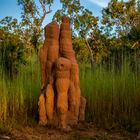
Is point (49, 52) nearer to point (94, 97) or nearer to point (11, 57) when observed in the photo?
point (94, 97)

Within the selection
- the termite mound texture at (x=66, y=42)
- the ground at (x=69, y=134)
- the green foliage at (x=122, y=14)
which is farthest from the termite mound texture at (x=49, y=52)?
the green foliage at (x=122, y=14)

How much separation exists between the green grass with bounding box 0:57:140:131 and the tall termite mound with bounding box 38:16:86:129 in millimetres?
485

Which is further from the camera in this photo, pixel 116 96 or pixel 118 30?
pixel 118 30

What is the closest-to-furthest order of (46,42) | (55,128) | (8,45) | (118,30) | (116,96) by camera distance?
(55,128) < (46,42) < (116,96) < (8,45) < (118,30)

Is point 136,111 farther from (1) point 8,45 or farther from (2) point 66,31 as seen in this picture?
(1) point 8,45

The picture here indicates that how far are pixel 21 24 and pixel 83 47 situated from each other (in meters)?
4.18

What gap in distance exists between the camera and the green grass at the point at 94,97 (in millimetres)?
8453

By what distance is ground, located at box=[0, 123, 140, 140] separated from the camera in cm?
737

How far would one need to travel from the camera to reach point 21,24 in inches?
1062

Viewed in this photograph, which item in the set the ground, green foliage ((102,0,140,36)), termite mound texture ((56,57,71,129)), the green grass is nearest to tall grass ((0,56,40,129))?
the green grass

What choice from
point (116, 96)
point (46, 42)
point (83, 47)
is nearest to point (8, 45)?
point (46, 42)

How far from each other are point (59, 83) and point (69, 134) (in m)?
0.99

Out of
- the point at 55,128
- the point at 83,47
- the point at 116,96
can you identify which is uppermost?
the point at 83,47

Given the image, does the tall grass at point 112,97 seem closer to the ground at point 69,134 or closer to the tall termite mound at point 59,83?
the ground at point 69,134
